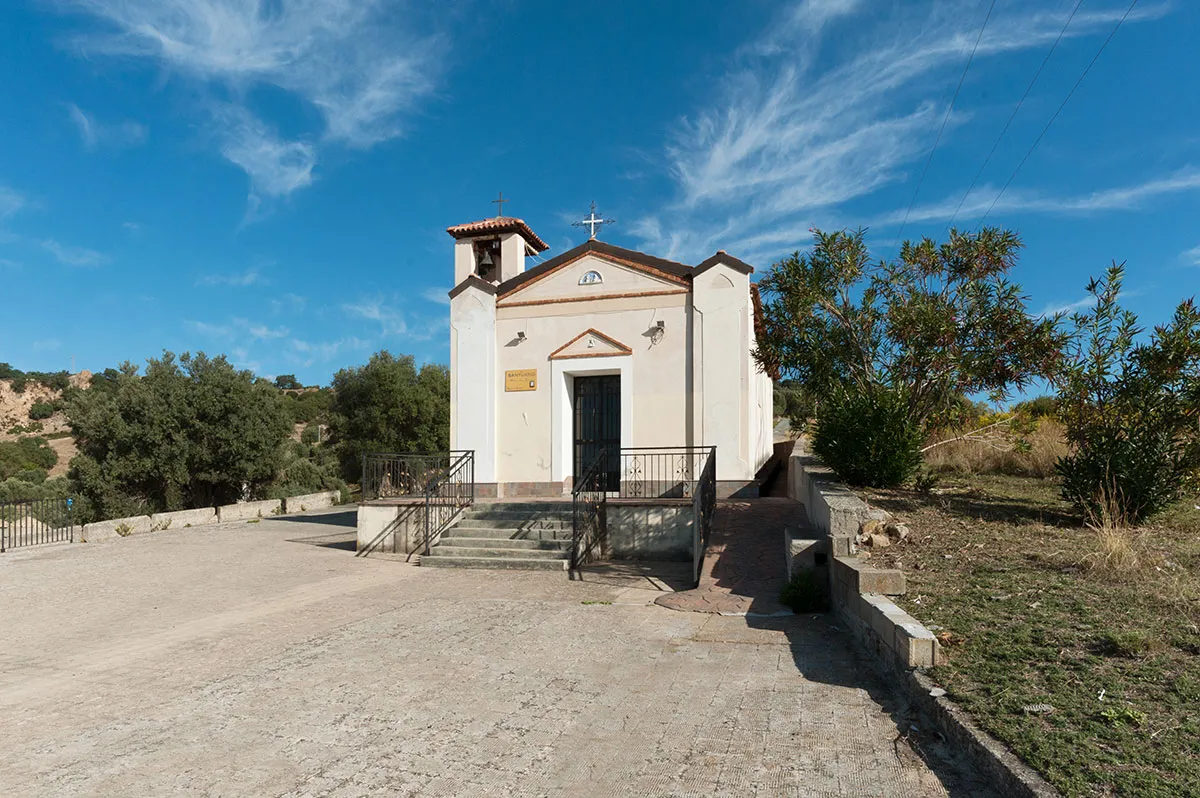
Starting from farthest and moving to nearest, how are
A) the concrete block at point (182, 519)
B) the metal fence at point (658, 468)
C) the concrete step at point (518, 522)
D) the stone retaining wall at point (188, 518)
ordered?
1. the concrete block at point (182, 519)
2. the stone retaining wall at point (188, 518)
3. the metal fence at point (658, 468)
4. the concrete step at point (518, 522)

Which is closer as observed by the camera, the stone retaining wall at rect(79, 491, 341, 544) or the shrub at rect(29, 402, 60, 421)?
the stone retaining wall at rect(79, 491, 341, 544)

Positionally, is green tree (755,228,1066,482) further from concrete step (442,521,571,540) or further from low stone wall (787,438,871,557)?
concrete step (442,521,571,540)

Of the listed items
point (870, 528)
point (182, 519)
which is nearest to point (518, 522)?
point (870, 528)

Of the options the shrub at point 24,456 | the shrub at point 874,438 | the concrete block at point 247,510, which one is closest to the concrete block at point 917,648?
the shrub at point 874,438

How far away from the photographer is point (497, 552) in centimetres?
1044

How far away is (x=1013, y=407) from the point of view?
12.9 metres

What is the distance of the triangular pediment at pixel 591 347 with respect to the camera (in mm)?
13445

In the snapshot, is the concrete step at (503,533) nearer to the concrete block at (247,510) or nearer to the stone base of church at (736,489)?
the stone base of church at (736,489)

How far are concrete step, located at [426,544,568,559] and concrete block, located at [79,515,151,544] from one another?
8545mm

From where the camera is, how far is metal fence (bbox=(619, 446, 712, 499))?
1259 cm

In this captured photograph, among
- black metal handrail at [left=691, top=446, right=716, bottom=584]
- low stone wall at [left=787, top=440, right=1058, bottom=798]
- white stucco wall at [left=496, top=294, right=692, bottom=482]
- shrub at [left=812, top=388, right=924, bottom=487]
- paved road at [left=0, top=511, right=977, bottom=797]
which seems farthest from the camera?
white stucco wall at [left=496, top=294, right=692, bottom=482]

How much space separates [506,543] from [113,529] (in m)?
10.1

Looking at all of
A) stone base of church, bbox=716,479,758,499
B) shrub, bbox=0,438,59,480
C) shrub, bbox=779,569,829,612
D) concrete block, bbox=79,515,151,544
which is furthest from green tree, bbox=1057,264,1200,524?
shrub, bbox=0,438,59,480

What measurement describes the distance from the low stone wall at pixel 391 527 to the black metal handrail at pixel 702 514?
15.5 ft
